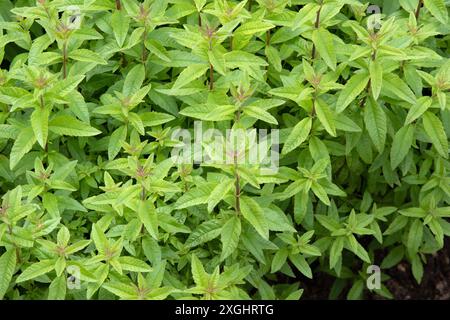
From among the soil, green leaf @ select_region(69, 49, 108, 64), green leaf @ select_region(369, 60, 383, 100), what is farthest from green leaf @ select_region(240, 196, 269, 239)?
the soil

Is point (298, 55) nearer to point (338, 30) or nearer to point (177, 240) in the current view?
point (338, 30)

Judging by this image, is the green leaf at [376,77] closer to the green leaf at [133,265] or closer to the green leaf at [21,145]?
the green leaf at [133,265]

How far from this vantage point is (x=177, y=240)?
9.68 ft

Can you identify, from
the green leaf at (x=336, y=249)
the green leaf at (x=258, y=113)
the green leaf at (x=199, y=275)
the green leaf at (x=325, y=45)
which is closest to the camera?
the green leaf at (x=199, y=275)

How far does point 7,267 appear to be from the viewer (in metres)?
2.76

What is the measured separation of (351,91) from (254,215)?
625mm

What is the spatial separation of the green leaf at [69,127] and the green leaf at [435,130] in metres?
1.34

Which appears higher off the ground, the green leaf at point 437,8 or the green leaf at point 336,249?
the green leaf at point 437,8

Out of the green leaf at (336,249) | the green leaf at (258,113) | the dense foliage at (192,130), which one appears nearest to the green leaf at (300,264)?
the dense foliage at (192,130)

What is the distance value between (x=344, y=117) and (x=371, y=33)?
1.15 feet

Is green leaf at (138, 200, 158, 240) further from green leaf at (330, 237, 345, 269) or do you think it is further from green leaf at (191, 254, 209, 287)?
green leaf at (330, 237, 345, 269)

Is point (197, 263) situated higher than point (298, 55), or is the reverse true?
point (298, 55)

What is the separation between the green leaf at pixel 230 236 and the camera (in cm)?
279

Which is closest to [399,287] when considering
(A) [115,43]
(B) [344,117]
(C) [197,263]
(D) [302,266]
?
(D) [302,266]
